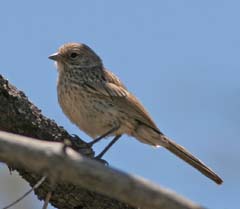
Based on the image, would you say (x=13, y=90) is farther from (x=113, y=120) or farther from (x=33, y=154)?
(x=33, y=154)

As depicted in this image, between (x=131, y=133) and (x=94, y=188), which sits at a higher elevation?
(x=131, y=133)

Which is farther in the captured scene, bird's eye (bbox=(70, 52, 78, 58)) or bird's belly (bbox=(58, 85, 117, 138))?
bird's eye (bbox=(70, 52, 78, 58))

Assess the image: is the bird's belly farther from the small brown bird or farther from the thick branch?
the thick branch

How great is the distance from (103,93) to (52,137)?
1611 mm

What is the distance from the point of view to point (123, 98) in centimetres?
698

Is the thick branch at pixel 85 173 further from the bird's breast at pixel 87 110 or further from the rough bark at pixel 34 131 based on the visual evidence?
the bird's breast at pixel 87 110

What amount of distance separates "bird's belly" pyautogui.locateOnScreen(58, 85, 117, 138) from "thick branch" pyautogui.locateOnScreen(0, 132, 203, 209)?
3.67 metres

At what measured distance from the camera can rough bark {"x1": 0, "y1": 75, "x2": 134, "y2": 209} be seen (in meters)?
5.15

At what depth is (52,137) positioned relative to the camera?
5328 millimetres

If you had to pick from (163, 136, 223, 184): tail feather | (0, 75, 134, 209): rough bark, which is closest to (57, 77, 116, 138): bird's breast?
(163, 136, 223, 184): tail feather

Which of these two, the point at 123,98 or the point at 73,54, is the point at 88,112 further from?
the point at 73,54

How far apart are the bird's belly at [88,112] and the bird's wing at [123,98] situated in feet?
0.44

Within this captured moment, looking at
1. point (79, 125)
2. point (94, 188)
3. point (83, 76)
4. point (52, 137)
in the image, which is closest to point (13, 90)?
point (52, 137)

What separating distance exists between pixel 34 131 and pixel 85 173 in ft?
7.77
